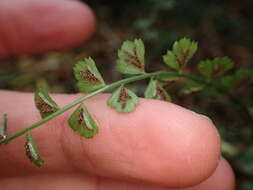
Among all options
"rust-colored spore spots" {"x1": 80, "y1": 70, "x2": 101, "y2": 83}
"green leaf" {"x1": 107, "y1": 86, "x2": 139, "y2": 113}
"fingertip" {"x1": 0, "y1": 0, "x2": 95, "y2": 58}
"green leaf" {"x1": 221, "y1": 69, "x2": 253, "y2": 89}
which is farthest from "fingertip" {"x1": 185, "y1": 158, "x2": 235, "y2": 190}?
"fingertip" {"x1": 0, "y1": 0, "x2": 95, "y2": 58}

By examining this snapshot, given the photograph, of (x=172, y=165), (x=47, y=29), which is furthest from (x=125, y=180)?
(x=47, y=29)

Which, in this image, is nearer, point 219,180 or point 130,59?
point 130,59

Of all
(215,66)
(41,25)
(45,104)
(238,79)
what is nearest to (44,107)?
(45,104)

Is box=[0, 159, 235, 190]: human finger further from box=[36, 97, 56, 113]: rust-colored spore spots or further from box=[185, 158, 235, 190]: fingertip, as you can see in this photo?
box=[36, 97, 56, 113]: rust-colored spore spots

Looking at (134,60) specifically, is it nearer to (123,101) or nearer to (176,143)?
(123,101)

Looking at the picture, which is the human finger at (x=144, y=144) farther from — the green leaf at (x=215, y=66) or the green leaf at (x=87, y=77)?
the green leaf at (x=215, y=66)

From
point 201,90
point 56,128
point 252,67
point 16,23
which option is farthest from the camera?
point 252,67

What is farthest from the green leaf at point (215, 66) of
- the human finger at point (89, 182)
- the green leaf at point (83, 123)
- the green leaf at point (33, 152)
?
the green leaf at point (33, 152)

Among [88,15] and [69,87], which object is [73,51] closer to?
[69,87]
